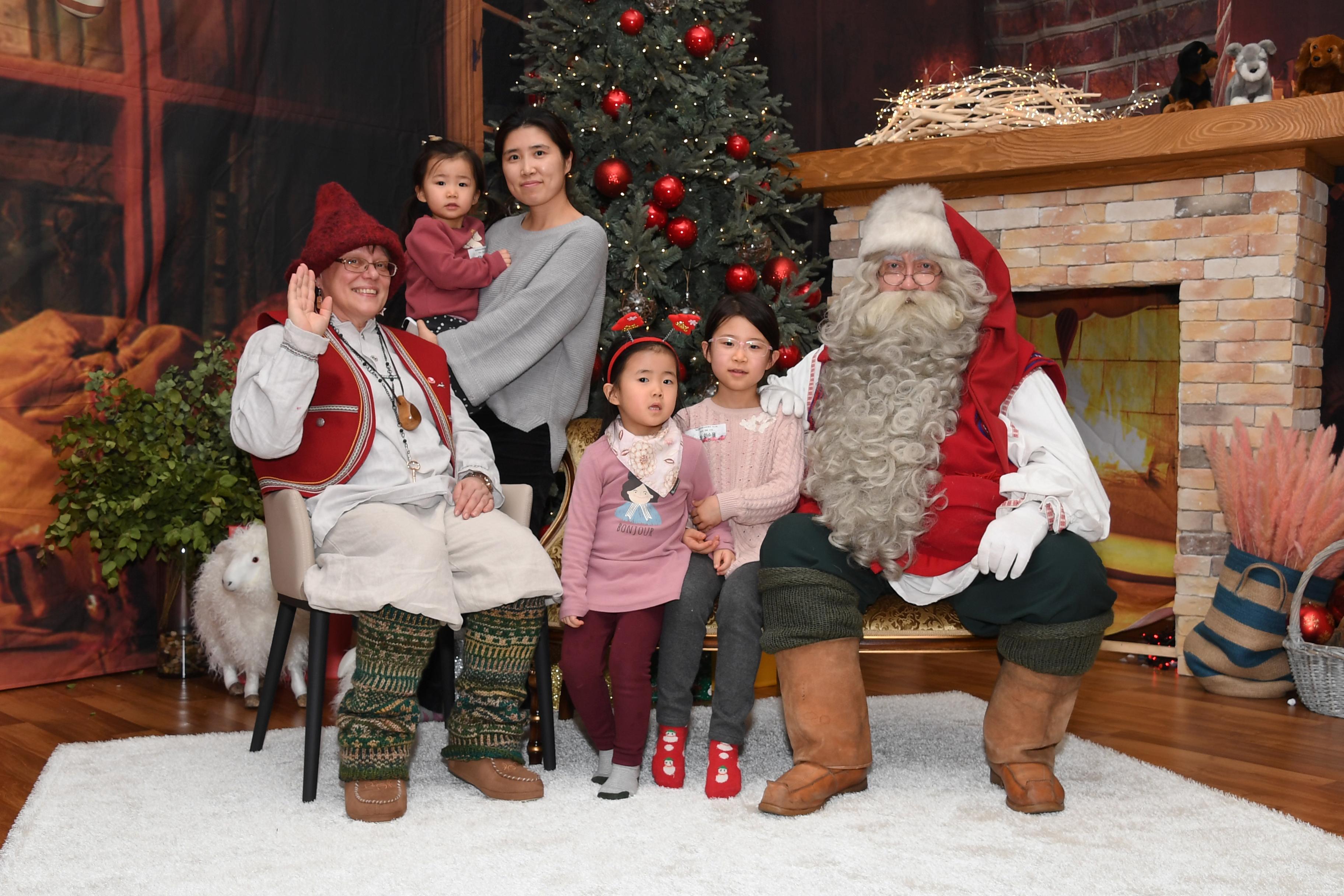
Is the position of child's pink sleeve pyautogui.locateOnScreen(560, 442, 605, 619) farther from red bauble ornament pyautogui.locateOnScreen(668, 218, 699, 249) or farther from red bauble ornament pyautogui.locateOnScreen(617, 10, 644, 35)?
red bauble ornament pyautogui.locateOnScreen(617, 10, 644, 35)

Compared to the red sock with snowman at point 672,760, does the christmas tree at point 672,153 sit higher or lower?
higher

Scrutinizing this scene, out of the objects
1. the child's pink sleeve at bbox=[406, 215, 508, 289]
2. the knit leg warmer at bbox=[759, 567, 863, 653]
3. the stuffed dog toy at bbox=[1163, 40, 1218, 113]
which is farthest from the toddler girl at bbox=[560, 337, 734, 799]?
the stuffed dog toy at bbox=[1163, 40, 1218, 113]

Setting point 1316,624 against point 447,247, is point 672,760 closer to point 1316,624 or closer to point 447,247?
point 447,247

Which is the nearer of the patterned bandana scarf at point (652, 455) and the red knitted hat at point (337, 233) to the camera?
the red knitted hat at point (337, 233)

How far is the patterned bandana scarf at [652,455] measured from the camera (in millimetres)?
2881

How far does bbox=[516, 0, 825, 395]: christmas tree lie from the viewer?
4.13 meters

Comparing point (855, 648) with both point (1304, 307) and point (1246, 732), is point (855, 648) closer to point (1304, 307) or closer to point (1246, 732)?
point (1246, 732)

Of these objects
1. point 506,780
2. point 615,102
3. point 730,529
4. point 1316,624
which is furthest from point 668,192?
point 1316,624

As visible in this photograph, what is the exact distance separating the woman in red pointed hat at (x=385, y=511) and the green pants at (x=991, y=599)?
537 mm

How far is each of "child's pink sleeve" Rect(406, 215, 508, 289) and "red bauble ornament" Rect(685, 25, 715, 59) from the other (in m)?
1.29

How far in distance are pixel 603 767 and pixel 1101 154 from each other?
2968mm

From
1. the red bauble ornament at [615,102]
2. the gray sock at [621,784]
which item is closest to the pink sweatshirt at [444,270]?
the red bauble ornament at [615,102]

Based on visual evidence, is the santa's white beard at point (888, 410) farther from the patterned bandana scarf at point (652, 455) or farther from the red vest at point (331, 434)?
the red vest at point (331, 434)

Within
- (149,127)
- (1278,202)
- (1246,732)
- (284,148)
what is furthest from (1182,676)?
(149,127)
